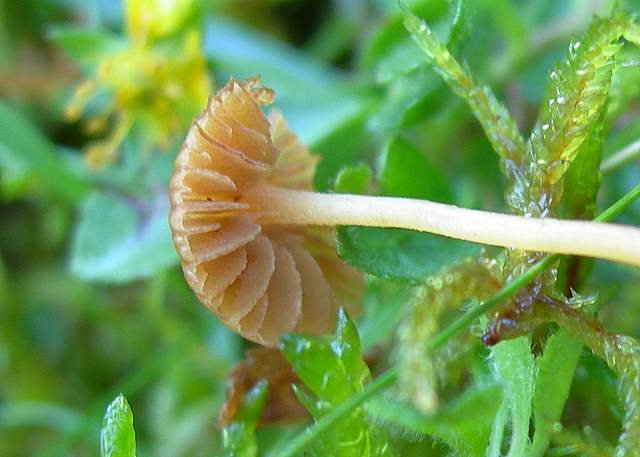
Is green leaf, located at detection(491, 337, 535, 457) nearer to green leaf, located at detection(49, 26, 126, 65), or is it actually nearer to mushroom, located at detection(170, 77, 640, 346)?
mushroom, located at detection(170, 77, 640, 346)

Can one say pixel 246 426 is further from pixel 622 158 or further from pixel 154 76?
pixel 154 76

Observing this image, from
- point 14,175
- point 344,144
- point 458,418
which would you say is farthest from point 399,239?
point 14,175

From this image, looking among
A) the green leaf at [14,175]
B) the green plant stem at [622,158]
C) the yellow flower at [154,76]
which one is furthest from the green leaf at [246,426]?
the green leaf at [14,175]

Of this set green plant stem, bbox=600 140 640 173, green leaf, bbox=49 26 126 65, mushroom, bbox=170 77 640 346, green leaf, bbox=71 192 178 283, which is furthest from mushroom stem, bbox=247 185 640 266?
green leaf, bbox=49 26 126 65

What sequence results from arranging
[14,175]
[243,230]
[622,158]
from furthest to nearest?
[14,175] → [622,158] → [243,230]

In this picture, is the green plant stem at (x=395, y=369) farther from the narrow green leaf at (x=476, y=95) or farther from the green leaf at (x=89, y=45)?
the green leaf at (x=89, y=45)
